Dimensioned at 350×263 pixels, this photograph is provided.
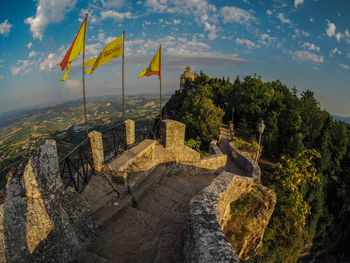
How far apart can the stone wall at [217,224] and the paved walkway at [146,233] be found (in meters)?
0.74

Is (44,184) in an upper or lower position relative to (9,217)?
upper

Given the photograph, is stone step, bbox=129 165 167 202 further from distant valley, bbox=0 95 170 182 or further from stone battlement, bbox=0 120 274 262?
distant valley, bbox=0 95 170 182

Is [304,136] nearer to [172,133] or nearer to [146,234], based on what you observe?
[172,133]

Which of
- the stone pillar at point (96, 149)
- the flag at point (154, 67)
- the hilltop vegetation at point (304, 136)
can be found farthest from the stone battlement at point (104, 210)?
the hilltop vegetation at point (304, 136)

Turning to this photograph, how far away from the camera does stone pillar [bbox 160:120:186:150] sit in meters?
8.21

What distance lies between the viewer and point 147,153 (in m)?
7.04

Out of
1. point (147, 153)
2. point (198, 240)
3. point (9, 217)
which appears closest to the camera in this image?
point (9, 217)

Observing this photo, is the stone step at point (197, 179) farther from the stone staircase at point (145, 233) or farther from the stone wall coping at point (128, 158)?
the stone wall coping at point (128, 158)

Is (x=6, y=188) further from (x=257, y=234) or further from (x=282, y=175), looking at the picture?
(x=282, y=175)

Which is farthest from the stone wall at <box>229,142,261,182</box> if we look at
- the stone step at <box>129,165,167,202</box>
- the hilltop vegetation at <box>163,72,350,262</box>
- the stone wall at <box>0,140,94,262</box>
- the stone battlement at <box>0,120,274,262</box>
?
the stone wall at <box>0,140,94,262</box>

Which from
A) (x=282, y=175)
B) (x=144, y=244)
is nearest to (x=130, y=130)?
(x=144, y=244)

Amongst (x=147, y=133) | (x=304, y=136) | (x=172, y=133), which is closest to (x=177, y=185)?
(x=172, y=133)

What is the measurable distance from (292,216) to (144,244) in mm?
8481

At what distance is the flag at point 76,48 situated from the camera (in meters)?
5.09
